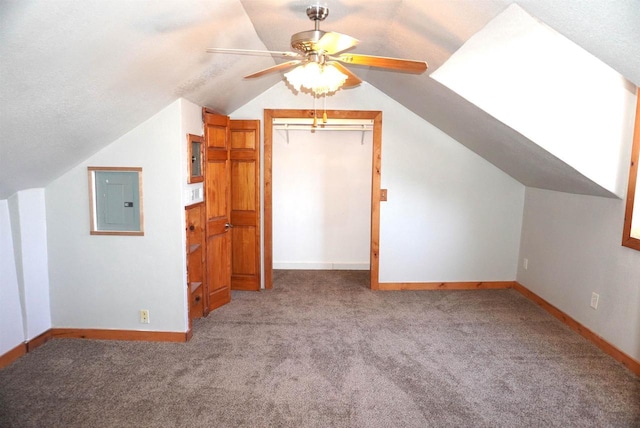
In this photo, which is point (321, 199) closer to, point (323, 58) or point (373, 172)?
point (373, 172)

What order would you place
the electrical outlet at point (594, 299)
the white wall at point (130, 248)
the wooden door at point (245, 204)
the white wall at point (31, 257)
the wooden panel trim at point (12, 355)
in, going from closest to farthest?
the wooden panel trim at point (12, 355) → the white wall at point (31, 257) → the white wall at point (130, 248) → the electrical outlet at point (594, 299) → the wooden door at point (245, 204)

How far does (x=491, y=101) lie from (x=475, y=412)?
2.23 meters

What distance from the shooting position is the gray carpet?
2.35m

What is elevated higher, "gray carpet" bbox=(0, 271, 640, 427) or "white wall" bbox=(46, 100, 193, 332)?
"white wall" bbox=(46, 100, 193, 332)

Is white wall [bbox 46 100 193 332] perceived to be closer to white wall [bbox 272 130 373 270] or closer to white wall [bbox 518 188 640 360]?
white wall [bbox 272 130 373 270]

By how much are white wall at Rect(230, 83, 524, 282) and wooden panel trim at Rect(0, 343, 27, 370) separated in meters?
3.03

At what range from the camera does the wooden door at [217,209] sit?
3.84 meters

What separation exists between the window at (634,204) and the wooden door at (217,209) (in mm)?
3646

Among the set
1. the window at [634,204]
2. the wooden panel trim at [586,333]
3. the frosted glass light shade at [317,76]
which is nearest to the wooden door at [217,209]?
the frosted glass light shade at [317,76]

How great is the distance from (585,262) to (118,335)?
4263 millimetres

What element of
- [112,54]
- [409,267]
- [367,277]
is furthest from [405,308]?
[112,54]

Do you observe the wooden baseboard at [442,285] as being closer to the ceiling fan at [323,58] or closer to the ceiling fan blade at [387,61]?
the ceiling fan at [323,58]

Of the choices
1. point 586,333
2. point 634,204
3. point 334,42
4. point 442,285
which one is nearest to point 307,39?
point 334,42

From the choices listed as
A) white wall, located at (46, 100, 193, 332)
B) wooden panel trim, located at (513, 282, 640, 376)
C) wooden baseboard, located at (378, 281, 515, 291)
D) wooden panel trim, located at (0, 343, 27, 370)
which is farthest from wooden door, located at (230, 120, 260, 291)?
wooden panel trim, located at (513, 282, 640, 376)
